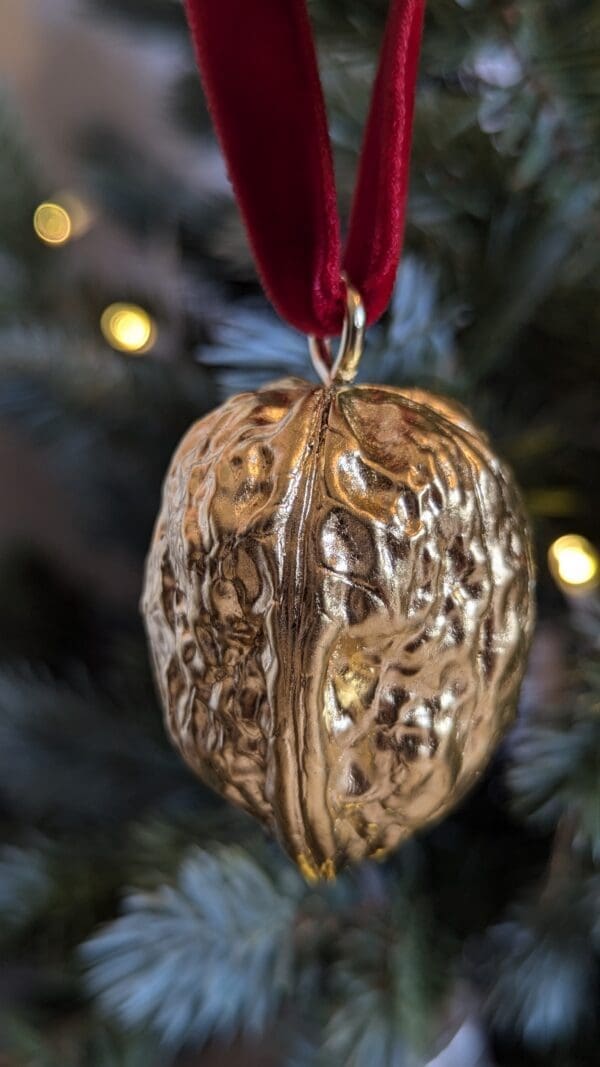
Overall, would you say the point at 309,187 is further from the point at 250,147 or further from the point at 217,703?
the point at 217,703

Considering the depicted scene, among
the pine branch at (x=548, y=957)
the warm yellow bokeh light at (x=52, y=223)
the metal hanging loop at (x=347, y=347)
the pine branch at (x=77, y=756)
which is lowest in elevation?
the pine branch at (x=548, y=957)

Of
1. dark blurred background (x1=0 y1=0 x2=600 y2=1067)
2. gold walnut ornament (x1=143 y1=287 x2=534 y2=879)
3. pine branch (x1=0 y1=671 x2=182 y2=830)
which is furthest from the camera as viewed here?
pine branch (x1=0 y1=671 x2=182 y2=830)

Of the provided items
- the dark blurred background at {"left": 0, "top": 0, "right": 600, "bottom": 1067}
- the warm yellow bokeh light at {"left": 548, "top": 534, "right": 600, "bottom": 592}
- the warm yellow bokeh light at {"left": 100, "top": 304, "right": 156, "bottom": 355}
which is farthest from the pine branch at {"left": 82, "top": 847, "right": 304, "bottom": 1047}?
the warm yellow bokeh light at {"left": 100, "top": 304, "right": 156, "bottom": 355}

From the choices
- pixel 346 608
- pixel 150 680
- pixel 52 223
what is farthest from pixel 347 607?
pixel 52 223

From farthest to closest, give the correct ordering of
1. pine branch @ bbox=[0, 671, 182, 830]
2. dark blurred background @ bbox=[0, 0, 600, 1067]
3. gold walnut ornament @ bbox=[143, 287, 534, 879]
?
pine branch @ bbox=[0, 671, 182, 830] → dark blurred background @ bbox=[0, 0, 600, 1067] → gold walnut ornament @ bbox=[143, 287, 534, 879]

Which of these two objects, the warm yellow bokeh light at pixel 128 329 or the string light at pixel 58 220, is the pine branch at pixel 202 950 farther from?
→ the string light at pixel 58 220

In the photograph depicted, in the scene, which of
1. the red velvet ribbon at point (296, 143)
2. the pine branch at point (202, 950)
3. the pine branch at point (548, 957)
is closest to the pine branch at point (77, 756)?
the pine branch at point (202, 950)

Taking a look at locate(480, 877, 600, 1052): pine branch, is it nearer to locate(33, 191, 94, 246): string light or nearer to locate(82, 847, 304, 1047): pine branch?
locate(82, 847, 304, 1047): pine branch
